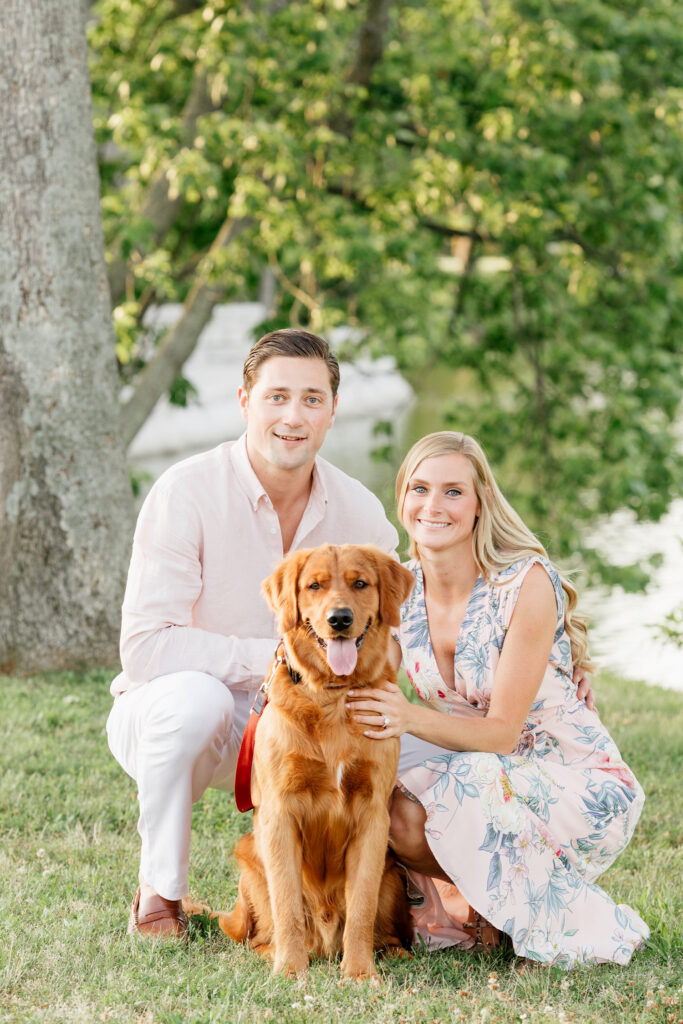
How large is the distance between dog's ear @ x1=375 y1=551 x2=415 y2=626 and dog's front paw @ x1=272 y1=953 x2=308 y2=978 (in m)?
0.92

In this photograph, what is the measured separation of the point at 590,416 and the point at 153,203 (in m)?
4.12

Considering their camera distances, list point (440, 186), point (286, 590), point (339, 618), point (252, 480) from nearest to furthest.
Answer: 1. point (339, 618)
2. point (286, 590)
3. point (252, 480)
4. point (440, 186)

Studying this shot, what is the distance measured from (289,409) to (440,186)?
5779mm

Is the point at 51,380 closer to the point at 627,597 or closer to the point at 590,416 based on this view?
the point at 590,416

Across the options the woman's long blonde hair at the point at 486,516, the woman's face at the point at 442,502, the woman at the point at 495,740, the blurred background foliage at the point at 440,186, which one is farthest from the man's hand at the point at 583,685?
the blurred background foliage at the point at 440,186

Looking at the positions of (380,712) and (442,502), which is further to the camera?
(442,502)

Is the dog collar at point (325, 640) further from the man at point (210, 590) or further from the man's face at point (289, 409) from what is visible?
the man's face at point (289, 409)

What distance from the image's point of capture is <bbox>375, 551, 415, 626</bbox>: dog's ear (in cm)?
309

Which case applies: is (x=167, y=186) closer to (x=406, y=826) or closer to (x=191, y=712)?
(x=191, y=712)

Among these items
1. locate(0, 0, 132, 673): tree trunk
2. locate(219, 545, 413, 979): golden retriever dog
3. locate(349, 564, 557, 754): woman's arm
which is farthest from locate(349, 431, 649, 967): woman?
locate(0, 0, 132, 673): tree trunk

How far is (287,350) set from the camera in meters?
3.41

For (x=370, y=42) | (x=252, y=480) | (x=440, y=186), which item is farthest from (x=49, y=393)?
(x=370, y=42)

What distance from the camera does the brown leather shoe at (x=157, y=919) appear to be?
3182mm

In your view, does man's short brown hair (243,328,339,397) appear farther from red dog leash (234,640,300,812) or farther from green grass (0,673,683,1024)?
green grass (0,673,683,1024)
